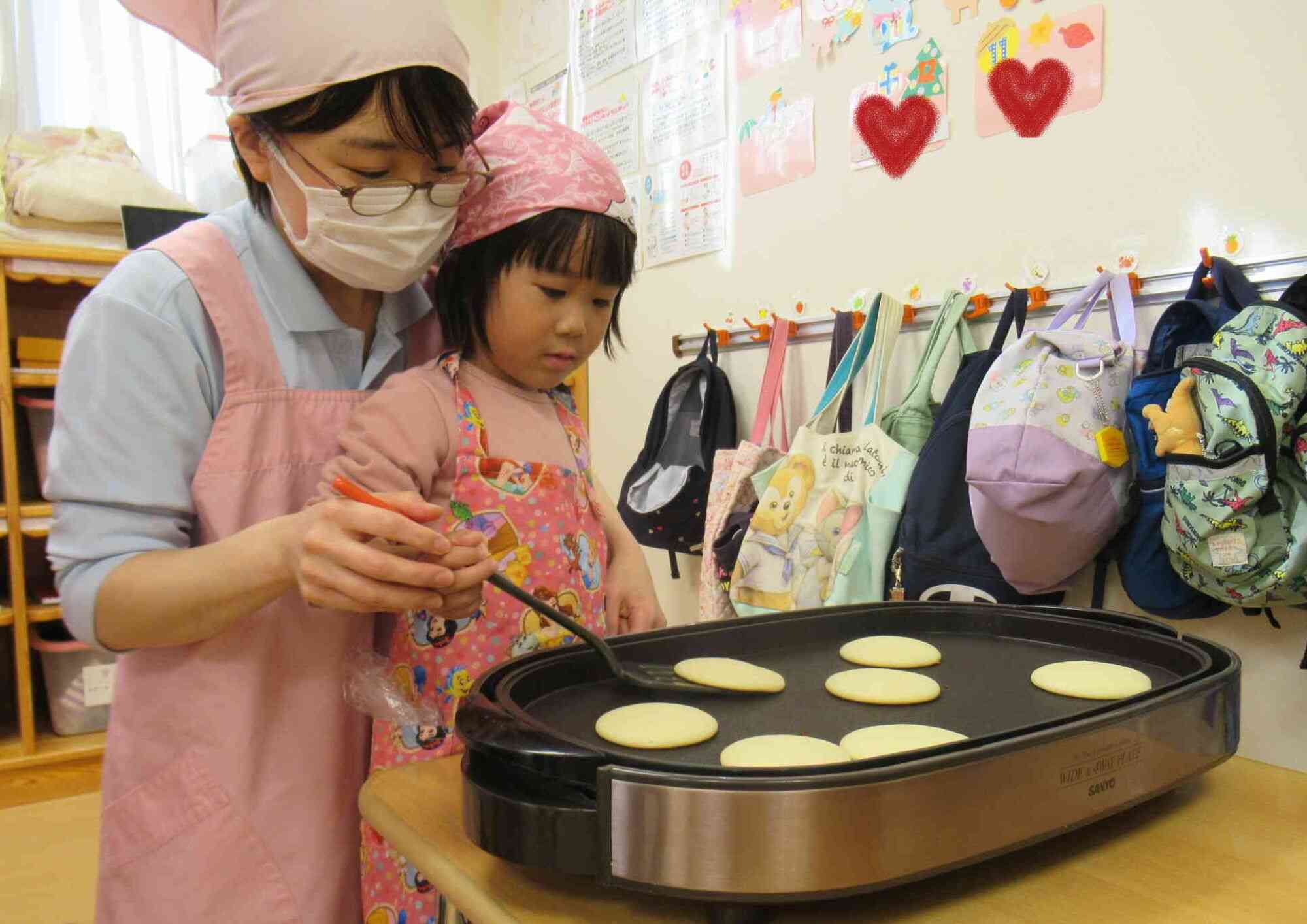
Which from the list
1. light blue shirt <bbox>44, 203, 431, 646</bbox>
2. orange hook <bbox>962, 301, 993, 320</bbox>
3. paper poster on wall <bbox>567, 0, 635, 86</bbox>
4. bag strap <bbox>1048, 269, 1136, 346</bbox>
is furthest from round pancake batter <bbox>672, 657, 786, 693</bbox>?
paper poster on wall <bbox>567, 0, 635, 86</bbox>

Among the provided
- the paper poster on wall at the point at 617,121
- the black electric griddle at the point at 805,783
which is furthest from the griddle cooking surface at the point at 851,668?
the paper poster on wall at the point at 617,121

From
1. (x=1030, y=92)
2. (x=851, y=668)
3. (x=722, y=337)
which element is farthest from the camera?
(x=722, y=337)

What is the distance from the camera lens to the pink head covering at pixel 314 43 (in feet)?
2.35

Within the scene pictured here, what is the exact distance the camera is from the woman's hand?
23.0 inches

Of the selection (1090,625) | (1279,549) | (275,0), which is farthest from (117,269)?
(1279,549)

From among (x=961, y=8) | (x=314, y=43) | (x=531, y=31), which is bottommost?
(x=314, y=43)

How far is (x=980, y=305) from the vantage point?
1.34 metres

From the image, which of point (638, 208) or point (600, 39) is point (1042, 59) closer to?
point (638, 208)

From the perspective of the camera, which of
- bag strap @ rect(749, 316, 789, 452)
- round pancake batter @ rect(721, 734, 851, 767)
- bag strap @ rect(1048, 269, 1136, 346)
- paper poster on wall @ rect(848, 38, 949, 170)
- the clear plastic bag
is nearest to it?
round pancake batter @ rect(721, 734, 851, 767)

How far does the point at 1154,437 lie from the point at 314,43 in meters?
0.94

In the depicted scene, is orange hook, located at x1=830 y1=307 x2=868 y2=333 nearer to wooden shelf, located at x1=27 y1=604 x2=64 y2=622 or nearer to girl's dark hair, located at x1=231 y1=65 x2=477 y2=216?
girl's dark hair, located at x1=231 y1=65 x2=477 y2=216

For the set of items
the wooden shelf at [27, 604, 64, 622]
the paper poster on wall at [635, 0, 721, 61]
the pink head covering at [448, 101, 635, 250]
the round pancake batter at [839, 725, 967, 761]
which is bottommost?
the wooden shelf at [27, 604, 64, 622]

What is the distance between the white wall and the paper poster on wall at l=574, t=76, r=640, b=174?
370 millimetres

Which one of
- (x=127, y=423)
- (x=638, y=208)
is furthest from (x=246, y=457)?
(x=638, y=208)
